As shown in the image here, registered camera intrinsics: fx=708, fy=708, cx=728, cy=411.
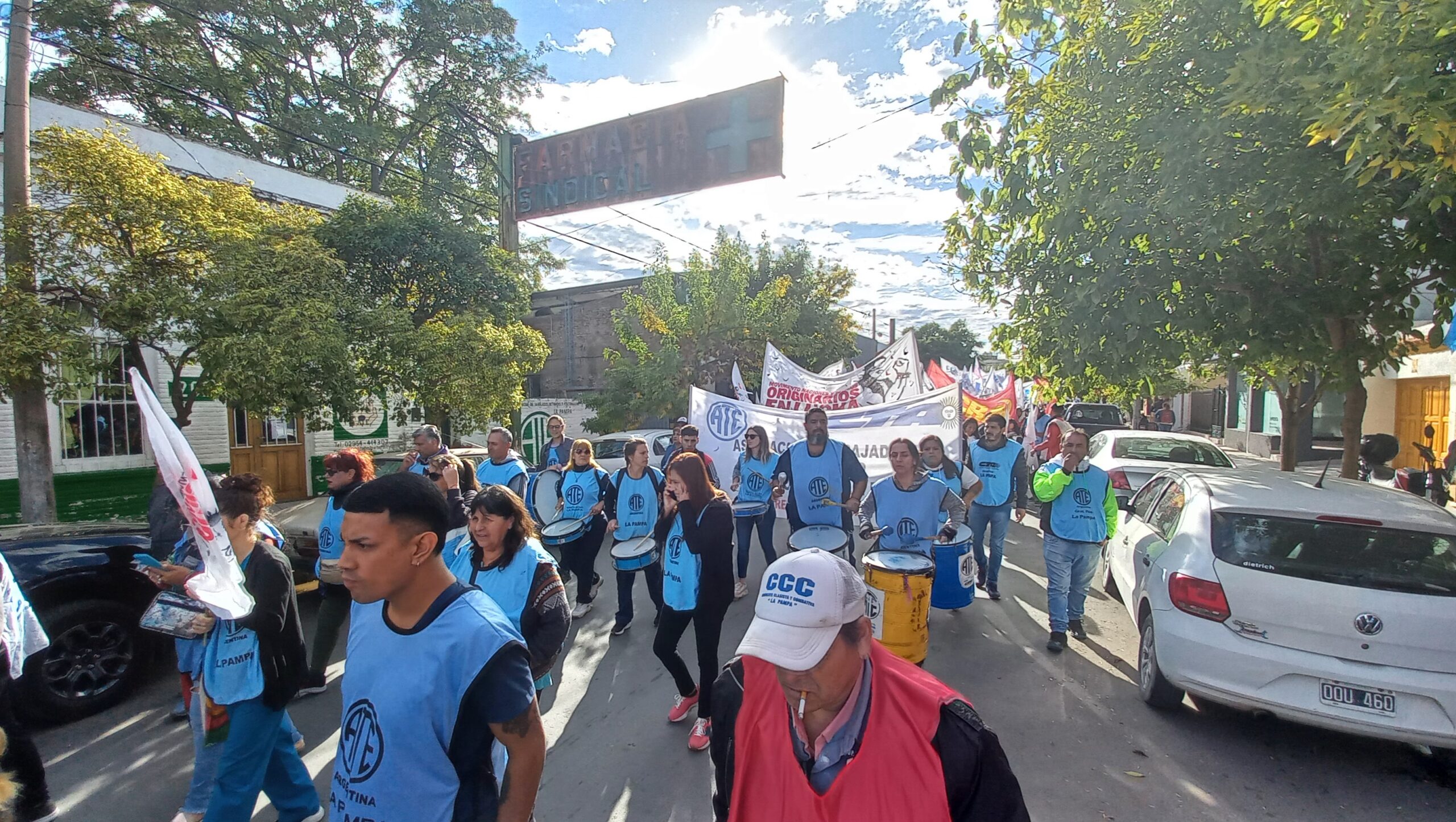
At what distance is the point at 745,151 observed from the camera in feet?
46.2

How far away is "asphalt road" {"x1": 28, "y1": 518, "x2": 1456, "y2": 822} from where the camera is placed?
11.7 ft

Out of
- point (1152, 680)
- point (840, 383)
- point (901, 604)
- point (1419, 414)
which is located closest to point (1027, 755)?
point (901, 604)

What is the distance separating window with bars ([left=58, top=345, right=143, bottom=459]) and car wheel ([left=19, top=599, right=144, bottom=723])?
23.5 feet

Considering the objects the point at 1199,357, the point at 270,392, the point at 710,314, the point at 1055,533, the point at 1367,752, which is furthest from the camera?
the point at 710,314

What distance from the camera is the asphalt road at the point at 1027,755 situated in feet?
11.7

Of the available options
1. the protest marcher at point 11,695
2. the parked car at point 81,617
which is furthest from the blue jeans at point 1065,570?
the parked car at point 81,617

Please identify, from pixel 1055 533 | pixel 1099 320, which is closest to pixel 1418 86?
pixel 1099 320

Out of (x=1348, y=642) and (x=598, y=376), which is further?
(x=598, y=376)

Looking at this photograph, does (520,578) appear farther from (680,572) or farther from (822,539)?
(822,539)

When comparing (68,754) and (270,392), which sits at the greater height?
(270,392)

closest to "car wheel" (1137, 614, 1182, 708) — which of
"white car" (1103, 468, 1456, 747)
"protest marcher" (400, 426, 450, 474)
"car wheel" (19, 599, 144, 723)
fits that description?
"white car" (1103, 468, 1456, 747)

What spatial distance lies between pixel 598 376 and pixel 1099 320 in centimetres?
2219

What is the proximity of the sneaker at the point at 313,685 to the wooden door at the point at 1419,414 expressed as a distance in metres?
19.8

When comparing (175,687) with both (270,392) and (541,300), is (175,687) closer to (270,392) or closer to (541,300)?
(270,392)
